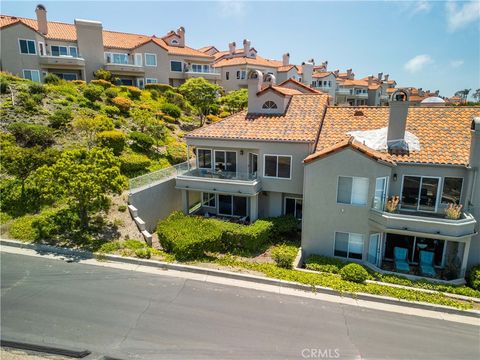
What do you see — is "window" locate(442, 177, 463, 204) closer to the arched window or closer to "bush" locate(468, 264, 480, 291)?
"bush" locate(468, 264, 480, 291)

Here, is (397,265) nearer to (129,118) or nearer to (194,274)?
(194,274)

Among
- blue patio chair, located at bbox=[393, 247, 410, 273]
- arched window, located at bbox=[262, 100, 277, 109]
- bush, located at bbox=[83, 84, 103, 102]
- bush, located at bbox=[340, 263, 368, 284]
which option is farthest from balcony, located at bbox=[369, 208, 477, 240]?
bush, located at bbox=[83, 84, 103, 102]

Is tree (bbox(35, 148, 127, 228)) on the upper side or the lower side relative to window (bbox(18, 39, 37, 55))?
lower

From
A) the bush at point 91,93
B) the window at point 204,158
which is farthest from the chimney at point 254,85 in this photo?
the bush at point 91,93

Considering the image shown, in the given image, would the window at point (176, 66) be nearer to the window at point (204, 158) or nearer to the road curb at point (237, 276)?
the window at point (204, 158)

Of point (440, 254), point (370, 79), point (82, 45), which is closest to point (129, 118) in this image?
point (82, 45)

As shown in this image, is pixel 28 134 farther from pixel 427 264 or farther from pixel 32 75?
pixel 427 264
